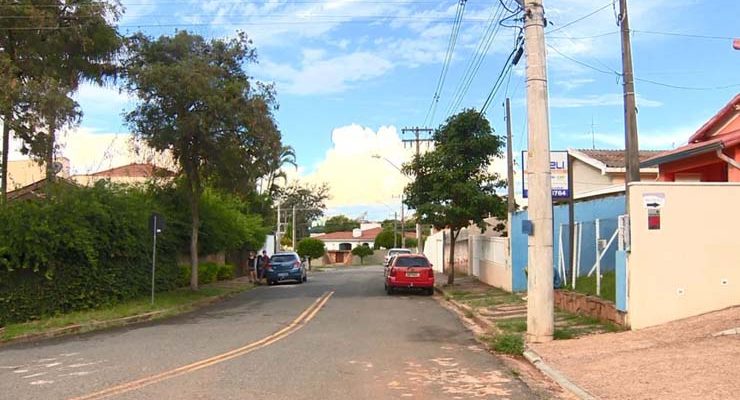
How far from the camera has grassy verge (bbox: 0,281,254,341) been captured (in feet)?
53.7

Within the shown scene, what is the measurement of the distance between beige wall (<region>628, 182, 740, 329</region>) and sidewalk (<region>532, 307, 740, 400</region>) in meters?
0.33

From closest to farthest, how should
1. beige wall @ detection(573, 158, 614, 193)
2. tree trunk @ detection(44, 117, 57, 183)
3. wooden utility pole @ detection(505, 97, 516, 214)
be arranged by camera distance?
tree trunk @ detection(44, 117, 57, 183), wooden utility pole @ detection(505, 97, 516, 214), beige wall @ detection(573, 158, 614, 193)


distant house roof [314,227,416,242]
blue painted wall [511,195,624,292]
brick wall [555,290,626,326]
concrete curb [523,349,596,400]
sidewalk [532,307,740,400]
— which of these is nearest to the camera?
sidewalk [532,307,740,400]

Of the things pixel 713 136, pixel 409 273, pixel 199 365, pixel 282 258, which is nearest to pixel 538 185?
pixel 199 365

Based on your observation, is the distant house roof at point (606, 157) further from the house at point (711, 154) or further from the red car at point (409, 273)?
the red car at point (409, 273)

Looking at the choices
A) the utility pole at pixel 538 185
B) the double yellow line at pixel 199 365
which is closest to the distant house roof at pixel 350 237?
the double yellow line at pixel 199 365

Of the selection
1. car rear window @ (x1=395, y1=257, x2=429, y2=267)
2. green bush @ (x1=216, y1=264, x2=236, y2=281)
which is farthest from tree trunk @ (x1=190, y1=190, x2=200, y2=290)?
green bush @ (x1=216, y1=264, x2=236, y2=281)

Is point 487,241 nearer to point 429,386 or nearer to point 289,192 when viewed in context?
point 429,386

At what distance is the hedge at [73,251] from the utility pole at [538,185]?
12395 mm

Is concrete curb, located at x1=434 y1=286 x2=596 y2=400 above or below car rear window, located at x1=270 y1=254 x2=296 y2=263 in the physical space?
below

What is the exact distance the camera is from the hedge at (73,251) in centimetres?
1816

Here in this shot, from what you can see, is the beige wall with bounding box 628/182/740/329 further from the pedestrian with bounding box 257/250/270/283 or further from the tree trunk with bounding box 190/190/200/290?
the pedestrian with bounding box 257/250/270/283

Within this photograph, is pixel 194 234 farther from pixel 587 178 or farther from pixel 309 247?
pixel 309 247

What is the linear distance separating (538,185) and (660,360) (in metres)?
4.23
